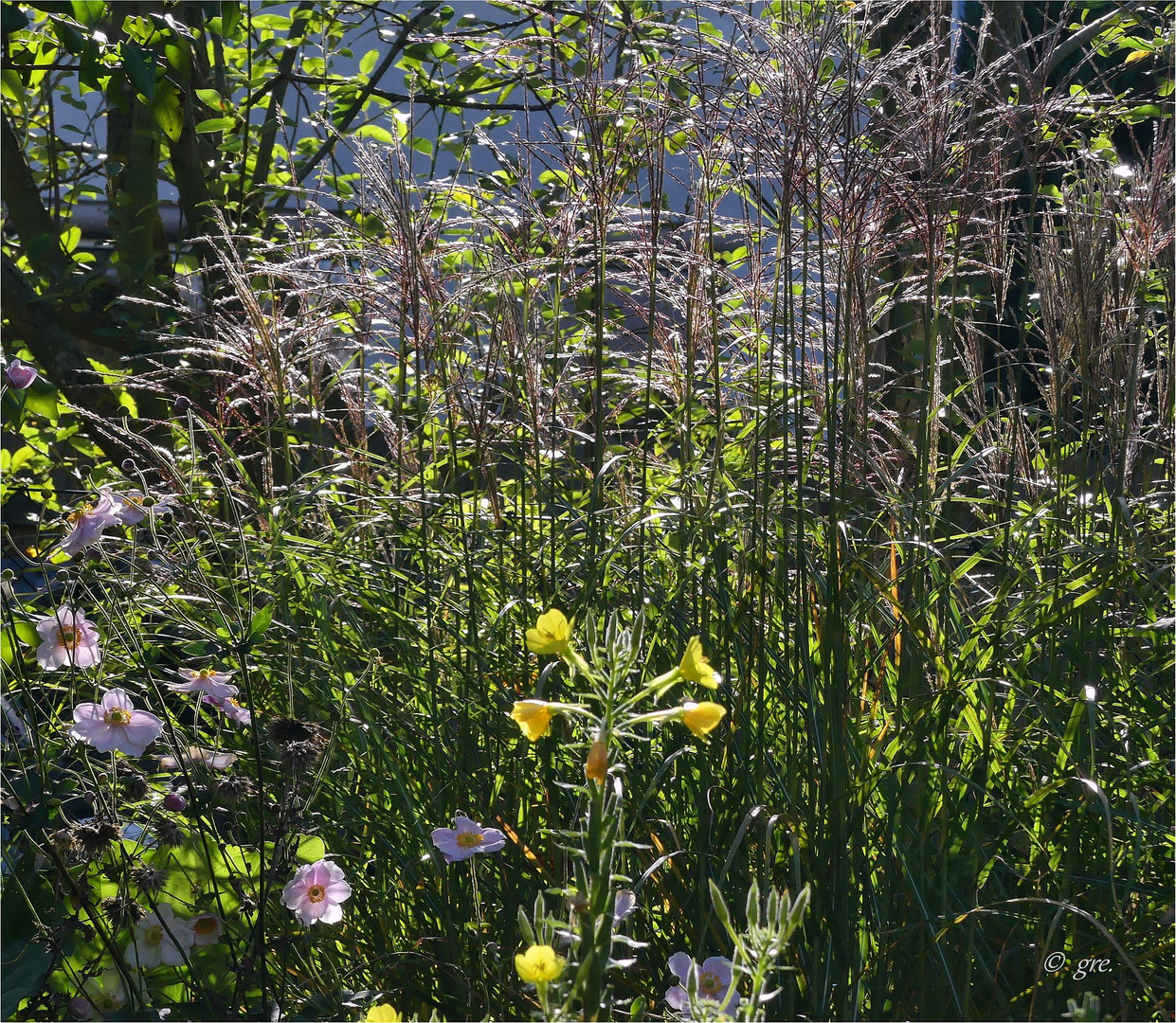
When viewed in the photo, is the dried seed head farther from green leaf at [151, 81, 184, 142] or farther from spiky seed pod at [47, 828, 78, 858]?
green leaf at [151, 81, 184, 142]

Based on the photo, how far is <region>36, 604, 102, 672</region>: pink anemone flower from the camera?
152 centimetres

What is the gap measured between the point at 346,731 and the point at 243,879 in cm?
29

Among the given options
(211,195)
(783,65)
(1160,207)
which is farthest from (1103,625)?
(211,195)

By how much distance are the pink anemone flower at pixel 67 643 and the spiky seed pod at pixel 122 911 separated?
0.33m

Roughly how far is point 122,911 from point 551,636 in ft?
2.86

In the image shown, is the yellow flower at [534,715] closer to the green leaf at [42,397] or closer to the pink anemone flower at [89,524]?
the pink anemone flower at [89,524]

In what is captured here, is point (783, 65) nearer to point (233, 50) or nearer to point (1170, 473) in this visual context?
point (1170, 473)

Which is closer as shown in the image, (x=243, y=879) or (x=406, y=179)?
(x=243, y=879)

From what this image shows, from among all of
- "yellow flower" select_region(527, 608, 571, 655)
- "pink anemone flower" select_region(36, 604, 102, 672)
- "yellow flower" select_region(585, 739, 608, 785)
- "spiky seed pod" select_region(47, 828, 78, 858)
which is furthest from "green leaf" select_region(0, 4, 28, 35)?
"yellow flower" select_region(585, 739, 608, 785)

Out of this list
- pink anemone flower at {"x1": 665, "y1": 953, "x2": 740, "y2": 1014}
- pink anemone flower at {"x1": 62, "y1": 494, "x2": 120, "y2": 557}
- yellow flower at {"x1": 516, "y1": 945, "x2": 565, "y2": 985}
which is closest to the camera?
yellow flower at {"x1": 516, "y1": 945, "x2": 565, "y2": 985}

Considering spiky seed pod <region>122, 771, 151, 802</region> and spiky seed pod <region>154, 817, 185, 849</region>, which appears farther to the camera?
spiky seed pod <region>122, 771, 151, 802</region>

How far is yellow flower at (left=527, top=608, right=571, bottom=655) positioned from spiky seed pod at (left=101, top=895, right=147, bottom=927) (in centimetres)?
84

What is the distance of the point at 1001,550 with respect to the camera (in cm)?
193

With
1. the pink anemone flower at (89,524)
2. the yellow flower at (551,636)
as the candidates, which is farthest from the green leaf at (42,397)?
the yellow flower at (551,636)
